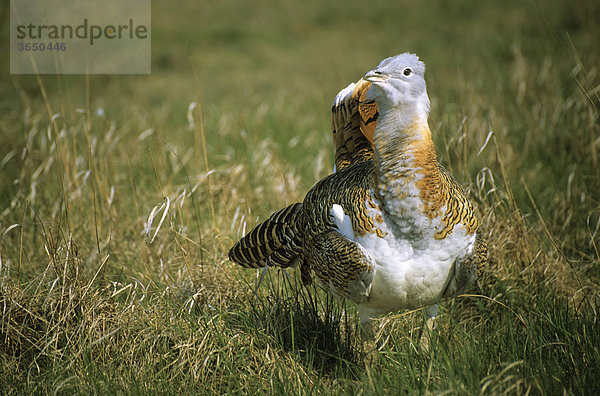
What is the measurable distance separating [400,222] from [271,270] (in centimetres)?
141

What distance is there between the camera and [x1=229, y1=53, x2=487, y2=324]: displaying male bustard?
2.40m

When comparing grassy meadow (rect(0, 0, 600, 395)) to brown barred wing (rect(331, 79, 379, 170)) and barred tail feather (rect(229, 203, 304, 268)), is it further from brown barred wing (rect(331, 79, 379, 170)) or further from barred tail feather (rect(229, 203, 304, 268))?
brown barred wing (rect(331, 79, 379, 170))

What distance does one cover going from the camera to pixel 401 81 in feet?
7.86

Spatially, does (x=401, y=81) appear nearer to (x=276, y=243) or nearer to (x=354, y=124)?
(x=354, y=124)

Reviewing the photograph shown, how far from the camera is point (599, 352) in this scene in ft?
7.57

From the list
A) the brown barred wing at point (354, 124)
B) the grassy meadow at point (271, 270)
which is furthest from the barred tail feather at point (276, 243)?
the brown barred wing at point (354, 124)

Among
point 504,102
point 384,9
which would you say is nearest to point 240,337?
point 504,102

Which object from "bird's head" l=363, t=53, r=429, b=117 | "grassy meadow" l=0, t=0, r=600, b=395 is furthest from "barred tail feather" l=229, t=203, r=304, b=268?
"bird's head" l=363, t=53, r=429, b=117

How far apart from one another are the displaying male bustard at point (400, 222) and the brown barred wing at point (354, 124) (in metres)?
0.48

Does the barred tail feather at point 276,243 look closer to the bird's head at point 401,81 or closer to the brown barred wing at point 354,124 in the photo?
the brown barred wing at point 354,124

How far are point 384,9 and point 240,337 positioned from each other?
9129mm

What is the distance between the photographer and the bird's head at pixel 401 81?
7.87 ft

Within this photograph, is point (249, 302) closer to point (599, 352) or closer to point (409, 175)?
point (409, 175)

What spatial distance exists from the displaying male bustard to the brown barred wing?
48 cm
